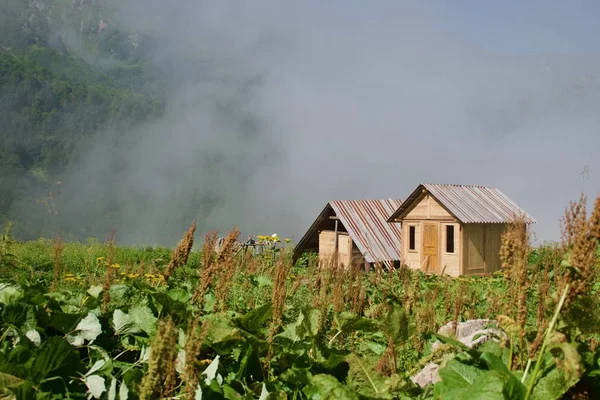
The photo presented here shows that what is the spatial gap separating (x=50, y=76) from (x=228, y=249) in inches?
6602

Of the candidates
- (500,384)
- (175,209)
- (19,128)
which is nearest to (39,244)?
(500,384)

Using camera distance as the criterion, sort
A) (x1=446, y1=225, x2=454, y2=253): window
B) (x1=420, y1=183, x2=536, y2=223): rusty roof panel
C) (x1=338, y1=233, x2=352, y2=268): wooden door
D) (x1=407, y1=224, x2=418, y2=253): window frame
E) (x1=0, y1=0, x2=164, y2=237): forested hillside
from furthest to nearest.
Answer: (x1=0, y1=0, x2=164, y2=237): forested hillside, (x1=338, y1=233, x2=352, y2=268): wooden door, (x1=407, y1=224, x2=418, y2=253): window frame, (x1=446, y1=225, x2=454, y2=253): window, (x1=420, y1=183, x2=536, y2=223): rusty roof panel

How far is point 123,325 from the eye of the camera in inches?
105

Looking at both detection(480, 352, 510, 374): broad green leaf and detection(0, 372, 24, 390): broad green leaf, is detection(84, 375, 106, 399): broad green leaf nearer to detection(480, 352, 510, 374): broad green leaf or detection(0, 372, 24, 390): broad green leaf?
detection(0, 372, 24, 390): broad green leaf

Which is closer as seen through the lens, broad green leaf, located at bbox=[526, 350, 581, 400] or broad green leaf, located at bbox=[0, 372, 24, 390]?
broad green leaf, located at bbox=[0, 372, 24, 390]

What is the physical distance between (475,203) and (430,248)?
2.74m

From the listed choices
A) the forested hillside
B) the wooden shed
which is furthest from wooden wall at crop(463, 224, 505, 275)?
the forested hillside

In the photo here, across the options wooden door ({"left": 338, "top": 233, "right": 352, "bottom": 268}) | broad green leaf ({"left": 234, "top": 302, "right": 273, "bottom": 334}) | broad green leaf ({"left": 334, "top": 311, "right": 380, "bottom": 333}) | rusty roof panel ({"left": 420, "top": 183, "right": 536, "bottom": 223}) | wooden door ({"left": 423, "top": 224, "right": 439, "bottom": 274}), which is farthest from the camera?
wooden door ({"left": 338, "top": 233, "right": 352, "bottom": 268})

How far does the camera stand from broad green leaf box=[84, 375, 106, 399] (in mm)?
2113

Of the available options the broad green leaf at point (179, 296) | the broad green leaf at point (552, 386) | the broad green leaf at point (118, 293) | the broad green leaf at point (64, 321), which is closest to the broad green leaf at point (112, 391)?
the broad green leaf at point (64, 321)

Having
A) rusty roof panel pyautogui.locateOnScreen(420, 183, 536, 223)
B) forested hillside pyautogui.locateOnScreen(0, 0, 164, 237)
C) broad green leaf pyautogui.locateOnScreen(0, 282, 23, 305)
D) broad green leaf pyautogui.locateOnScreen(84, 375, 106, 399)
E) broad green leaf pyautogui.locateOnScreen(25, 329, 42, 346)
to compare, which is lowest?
broad green leaf pyautogui.locateOnScreen(84, 375, 106, 399)

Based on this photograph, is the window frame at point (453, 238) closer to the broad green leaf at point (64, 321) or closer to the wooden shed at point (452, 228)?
the wooden shed at point (452, 228)

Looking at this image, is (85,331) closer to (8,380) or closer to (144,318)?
(144,318)

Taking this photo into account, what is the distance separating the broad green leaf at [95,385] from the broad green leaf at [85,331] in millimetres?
316
